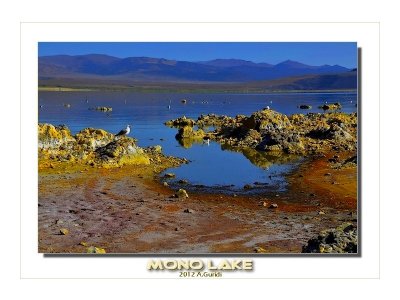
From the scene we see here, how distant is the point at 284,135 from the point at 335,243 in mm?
14250

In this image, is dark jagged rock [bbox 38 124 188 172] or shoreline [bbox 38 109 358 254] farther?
dark jagged rock [bbox 38 124 188 172]

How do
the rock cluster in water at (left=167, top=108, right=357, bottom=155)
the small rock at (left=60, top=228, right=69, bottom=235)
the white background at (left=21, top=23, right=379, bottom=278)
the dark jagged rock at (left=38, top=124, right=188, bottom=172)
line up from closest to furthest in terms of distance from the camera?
the white background at (left=21, top=23, right=379, bottom=278) < the small rock at (left=60, top=228, right=69, bottom=235) < the dark jagged rock at (left=38, top=124, right=188, bottom=172) < the rock cluster in water at (left=167, top=108, right=357, bottom=155)

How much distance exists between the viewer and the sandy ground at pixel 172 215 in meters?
9.95

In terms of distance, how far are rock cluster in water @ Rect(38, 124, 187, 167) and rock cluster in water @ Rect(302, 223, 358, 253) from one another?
917 cm

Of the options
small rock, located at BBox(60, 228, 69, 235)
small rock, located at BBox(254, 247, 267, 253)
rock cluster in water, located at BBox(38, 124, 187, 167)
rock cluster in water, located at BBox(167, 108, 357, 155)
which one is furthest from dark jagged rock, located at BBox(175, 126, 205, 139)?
small rock, located at BBox(254, 247, 267, 253)

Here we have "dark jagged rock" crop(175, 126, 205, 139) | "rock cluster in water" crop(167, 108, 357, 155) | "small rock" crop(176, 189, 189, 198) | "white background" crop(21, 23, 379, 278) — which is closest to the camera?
"white background" crop(21, 23, 379, 278)

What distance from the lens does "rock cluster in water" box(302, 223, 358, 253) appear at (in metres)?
8.71

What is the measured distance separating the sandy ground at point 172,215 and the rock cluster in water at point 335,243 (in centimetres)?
81

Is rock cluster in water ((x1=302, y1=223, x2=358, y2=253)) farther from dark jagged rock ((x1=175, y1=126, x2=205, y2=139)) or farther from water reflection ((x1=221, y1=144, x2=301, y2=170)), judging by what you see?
dark jagged rock ((x1=175, y1=126, x2=205, y2=139))

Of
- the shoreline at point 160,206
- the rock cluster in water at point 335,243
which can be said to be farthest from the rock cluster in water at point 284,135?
the rock cluster in water at point 335,243

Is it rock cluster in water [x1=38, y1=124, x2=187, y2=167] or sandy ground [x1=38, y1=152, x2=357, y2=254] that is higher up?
rock cluster in water [x1=38, y1=124, x2=187, y2=167]
